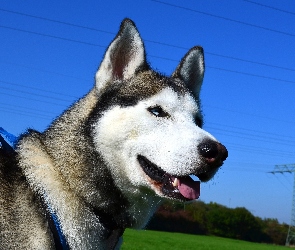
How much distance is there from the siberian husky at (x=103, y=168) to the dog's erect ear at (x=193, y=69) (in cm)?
67

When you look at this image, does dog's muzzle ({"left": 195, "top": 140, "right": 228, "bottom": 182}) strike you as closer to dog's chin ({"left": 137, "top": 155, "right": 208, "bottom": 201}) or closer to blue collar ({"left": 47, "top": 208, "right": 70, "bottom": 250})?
dog's chin ({"left": 137, "top": 155, "right": 208, "bottom": 201})

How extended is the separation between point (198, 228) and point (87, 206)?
81.4 m

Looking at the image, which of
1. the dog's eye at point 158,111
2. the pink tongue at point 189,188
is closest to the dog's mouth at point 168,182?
the pink tongue at point 189,188

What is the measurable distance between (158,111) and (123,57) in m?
0.73

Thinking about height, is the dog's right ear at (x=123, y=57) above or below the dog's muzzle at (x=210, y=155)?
above

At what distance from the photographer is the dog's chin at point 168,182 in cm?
458

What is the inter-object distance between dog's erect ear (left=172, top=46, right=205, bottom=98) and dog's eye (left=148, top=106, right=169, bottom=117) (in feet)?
2.85

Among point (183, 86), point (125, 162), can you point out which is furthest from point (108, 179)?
point (183, 86)

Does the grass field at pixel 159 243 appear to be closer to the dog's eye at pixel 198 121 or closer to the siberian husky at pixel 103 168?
the dog's eye at pixel 198 121

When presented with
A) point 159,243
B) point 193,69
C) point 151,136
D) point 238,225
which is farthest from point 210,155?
point 238,225

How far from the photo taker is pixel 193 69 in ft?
18.7

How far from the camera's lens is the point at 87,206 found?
4512mm

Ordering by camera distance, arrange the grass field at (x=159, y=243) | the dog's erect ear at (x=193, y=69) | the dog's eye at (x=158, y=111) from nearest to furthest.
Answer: the dog's eye at (x=158, y=111) < the dog's erect ear at (x=193, y=69) < the grass field at (x=159, y=243)

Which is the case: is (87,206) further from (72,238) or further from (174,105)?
(174,105)
